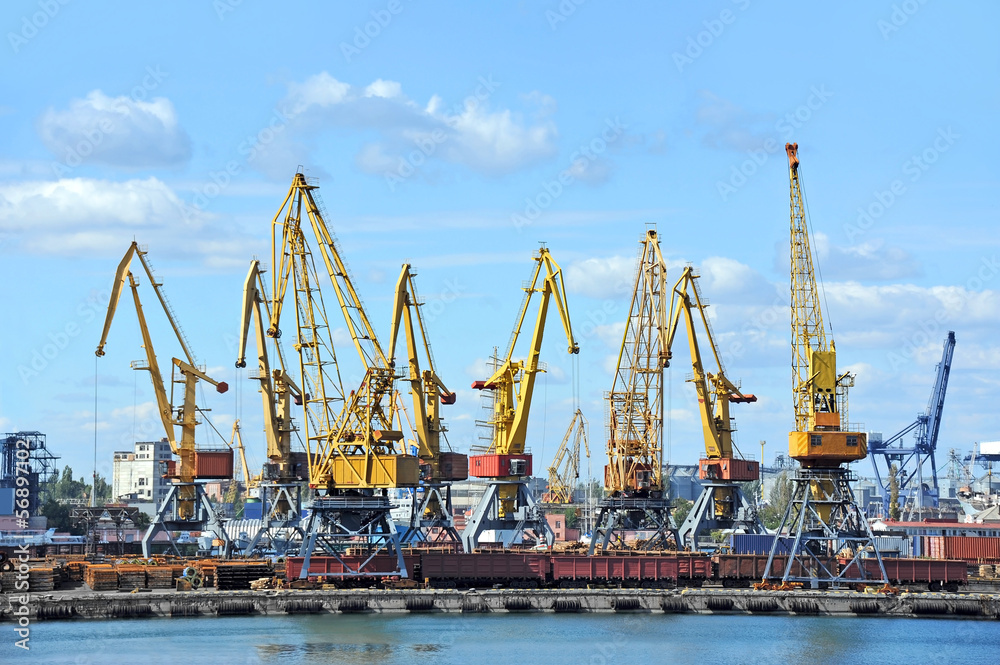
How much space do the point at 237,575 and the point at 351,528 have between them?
25.9 ft

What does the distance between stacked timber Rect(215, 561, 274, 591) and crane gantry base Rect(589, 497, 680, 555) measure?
2629 cm

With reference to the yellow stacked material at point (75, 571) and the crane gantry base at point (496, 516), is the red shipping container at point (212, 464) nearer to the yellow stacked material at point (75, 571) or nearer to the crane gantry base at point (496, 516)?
the yellow stacked material at point (75, 571)

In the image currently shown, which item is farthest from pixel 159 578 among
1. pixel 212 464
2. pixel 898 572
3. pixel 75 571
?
pixel 898 572

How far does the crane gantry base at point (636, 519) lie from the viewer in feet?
353

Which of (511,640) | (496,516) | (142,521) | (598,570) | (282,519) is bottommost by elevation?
(511,640)

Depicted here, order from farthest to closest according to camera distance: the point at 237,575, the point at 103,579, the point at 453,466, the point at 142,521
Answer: the point at 142,521 → the point at 453,466 → the point at 237,575 → the point at 103,579

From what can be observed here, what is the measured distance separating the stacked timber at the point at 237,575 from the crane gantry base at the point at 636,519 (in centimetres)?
2629

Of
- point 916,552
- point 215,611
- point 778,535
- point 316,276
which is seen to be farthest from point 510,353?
point 916,552

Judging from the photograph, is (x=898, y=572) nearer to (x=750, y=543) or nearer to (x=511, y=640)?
(x=750, y=543)

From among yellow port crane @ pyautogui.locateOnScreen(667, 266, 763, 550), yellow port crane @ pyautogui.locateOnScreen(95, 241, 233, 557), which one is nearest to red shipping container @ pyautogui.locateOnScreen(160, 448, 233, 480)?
yellow port crane @ pyautogui.locateOnScreen(95, 241, 233, 557)

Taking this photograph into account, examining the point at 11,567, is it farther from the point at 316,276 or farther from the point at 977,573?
the point at 977,573

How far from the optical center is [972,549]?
394ft

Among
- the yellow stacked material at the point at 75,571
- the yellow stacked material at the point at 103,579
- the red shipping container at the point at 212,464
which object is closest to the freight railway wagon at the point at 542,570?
the yellow stacked material at the point at 103,579

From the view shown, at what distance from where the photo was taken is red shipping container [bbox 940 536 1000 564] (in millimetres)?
117875
